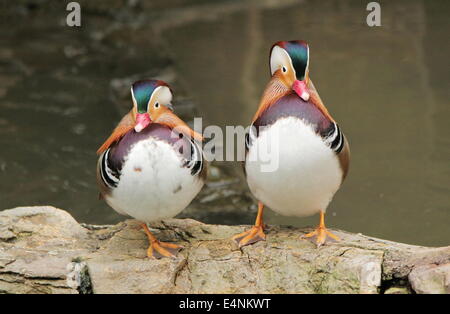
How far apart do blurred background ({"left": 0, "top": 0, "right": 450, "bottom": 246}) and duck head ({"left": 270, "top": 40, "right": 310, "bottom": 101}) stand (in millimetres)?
1817

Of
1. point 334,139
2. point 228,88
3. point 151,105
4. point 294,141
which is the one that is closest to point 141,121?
point 151,105

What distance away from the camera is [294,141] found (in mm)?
2932

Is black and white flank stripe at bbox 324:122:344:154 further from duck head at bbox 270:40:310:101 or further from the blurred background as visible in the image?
the blurred background

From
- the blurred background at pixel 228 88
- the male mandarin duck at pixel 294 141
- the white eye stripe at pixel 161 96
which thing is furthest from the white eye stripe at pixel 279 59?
the blurred background at pixel 228 88

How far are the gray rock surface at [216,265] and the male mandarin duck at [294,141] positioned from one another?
0.26m

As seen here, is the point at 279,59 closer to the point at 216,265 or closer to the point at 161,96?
the point at 161,96

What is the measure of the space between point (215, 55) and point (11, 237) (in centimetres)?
522

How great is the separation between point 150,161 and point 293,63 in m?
0.72

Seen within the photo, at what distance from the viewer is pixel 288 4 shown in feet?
33.0

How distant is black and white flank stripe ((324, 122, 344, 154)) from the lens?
2.98m

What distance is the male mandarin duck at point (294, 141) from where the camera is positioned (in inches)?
116
